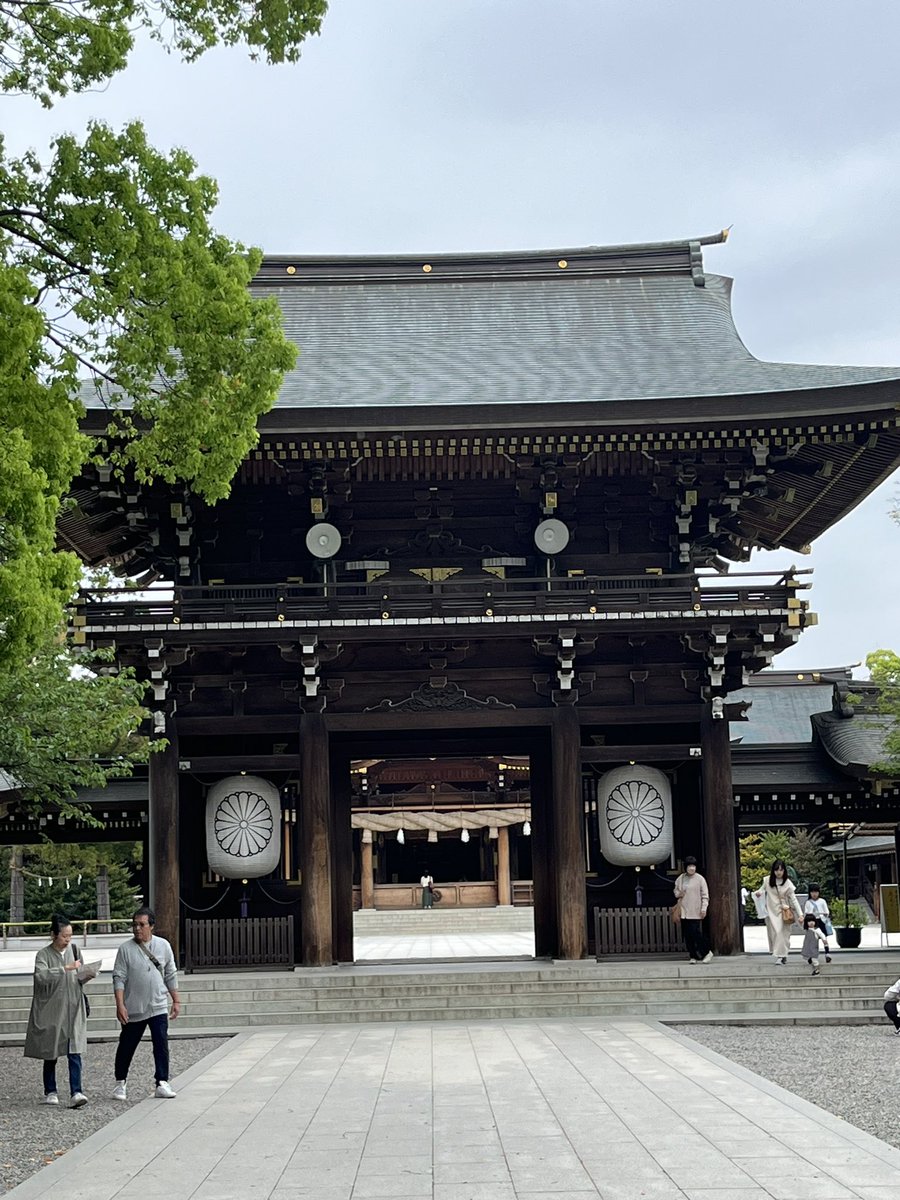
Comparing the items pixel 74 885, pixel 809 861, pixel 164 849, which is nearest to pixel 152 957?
pixel 164 849

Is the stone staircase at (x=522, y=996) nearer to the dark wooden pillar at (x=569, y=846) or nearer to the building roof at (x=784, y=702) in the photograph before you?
the dark wooden pillar at (x=569, y=846)

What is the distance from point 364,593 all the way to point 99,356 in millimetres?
9905

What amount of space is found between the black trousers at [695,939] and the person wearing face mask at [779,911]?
113cm

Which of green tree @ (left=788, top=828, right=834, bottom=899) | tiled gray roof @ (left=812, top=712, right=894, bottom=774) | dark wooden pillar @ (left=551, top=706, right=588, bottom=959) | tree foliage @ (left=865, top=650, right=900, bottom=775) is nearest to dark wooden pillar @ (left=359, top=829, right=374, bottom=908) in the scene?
green tree @ (left=788, top=828, right=834, bottom=899)

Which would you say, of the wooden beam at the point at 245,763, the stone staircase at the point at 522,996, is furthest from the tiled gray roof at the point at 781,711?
the wooden beam at the point at 245,763

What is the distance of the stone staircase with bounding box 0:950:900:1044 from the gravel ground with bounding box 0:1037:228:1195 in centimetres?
116

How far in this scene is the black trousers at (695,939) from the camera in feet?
62.8

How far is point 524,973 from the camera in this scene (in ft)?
60.1

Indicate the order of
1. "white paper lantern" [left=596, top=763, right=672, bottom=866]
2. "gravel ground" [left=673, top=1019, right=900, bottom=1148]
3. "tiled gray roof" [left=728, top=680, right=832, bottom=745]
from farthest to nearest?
"tiled gray roof" [left=728, top=680, right=832, bottom=745]
"white paper lantern" [left=596, top=763, right=672, bottom=866]
"gravel ground" [left=673, top=1019, right=900, bottom=1148]

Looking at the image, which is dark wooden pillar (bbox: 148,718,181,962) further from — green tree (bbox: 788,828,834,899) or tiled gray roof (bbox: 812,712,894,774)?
green tree (bbox: 788,828,834,899)

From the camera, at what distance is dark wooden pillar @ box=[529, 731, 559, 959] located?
21031mm

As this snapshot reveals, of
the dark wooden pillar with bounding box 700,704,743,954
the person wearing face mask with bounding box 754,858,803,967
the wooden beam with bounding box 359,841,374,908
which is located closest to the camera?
the dark wooden pillar with bounding box 700,704,743,954

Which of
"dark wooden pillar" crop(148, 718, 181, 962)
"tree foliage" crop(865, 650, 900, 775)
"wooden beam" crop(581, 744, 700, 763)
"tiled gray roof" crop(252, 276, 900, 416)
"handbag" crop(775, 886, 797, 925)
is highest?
"tiled gray roof" crop(252, 276, 900, 416)

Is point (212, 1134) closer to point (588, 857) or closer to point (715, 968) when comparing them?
point (715, 968)
